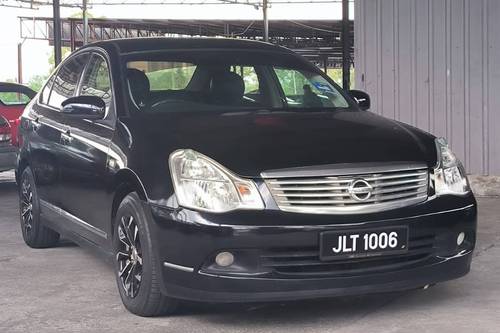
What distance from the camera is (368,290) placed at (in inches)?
154

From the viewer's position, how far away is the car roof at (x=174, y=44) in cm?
523

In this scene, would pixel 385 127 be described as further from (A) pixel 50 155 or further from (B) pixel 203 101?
(A) pixel 50 155

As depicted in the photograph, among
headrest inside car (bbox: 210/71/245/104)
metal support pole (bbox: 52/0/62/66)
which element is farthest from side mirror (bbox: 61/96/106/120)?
metal support pole (bbox: 52/0/62/66)

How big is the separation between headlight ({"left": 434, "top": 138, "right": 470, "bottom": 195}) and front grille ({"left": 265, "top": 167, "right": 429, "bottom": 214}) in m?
0.24

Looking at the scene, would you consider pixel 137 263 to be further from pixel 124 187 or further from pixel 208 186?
pixel 208 186

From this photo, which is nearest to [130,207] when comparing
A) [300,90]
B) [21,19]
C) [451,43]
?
[300,90]

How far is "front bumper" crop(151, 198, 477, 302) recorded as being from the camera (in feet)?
12.3

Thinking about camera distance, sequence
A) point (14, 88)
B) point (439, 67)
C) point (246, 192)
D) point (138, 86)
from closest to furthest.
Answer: point (246, 192) → point (138, 86) → point (439, 67) → point (14, 88)

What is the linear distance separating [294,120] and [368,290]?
3.63 feet

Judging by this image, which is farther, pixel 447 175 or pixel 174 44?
pixel 174 44

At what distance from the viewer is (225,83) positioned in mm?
5078

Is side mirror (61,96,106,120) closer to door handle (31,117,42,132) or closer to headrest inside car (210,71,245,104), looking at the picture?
headrest inside car (210,71,245,104)

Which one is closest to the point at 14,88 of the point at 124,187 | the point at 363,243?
the point at 124,187

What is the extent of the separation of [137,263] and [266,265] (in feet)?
2.73
